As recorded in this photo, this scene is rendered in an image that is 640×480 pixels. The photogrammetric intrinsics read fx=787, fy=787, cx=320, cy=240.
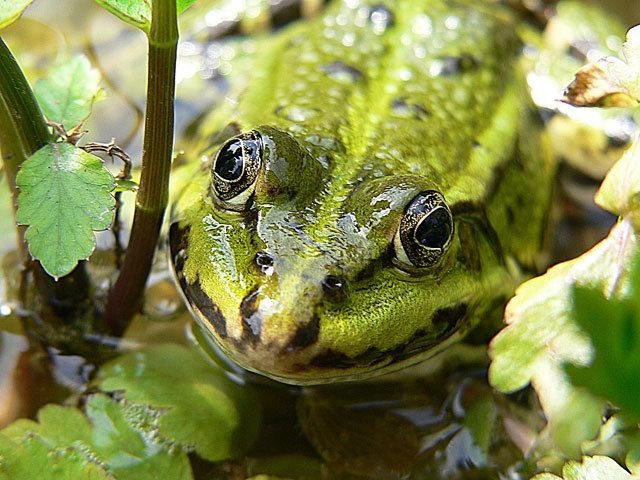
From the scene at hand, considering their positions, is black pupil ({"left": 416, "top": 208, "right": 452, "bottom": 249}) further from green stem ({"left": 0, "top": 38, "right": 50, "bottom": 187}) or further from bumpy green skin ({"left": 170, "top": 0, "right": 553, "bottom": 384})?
green stem ({"left": 0, "top": 38, "right": 50, "bottom": 187})

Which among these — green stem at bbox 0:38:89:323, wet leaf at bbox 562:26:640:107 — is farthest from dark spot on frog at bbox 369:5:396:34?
green stem at bbox 0:38:89:323

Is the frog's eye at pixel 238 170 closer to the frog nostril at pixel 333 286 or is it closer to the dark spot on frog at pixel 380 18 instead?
the frog nostril at pixel 333 286

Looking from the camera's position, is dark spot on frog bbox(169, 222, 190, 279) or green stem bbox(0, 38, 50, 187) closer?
green stem bbox(0, 38, 50, 187)

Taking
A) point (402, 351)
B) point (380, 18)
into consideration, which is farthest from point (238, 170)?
point (380, 18)

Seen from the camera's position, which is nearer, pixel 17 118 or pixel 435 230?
pixel 17 118

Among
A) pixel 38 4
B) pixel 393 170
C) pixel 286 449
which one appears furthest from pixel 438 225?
pixel 38 4

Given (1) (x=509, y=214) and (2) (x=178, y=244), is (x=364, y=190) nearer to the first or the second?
(2) (x=178, y=244)
